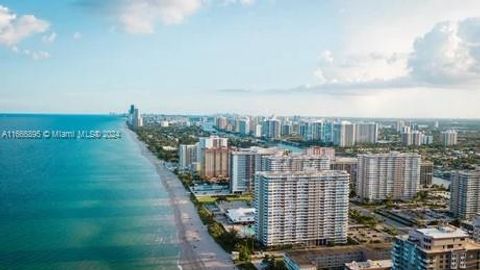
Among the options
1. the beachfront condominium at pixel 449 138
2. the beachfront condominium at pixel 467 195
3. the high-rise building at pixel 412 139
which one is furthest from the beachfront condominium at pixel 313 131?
the beachfront condominium at pixel 467 195

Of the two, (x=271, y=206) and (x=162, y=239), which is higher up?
(x=271, y=206)

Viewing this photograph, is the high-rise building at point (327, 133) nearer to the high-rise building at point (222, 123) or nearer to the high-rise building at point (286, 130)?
the high-rise building at point (286, 130)

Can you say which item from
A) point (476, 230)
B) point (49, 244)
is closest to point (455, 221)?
point (476, 230)

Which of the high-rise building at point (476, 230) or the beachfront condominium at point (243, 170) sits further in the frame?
the beachfront condominium at point (243, 170)

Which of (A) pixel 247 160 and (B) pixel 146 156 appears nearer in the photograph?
(A) pixel 247 160

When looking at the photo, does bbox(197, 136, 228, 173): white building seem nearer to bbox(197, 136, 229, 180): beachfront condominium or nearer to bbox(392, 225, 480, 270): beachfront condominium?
bbox(197, 136, 229, 180): beachfront condominium

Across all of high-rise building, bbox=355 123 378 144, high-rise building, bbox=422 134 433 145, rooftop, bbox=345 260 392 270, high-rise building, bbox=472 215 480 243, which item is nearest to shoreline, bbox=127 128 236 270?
rooftop, bbox=345 260 392 270

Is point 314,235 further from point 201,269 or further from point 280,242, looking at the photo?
point 201,269

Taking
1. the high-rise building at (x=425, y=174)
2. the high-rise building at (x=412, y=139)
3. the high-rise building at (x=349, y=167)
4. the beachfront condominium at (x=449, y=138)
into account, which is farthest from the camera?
the beachfront condominium at (x=449, y=138)
